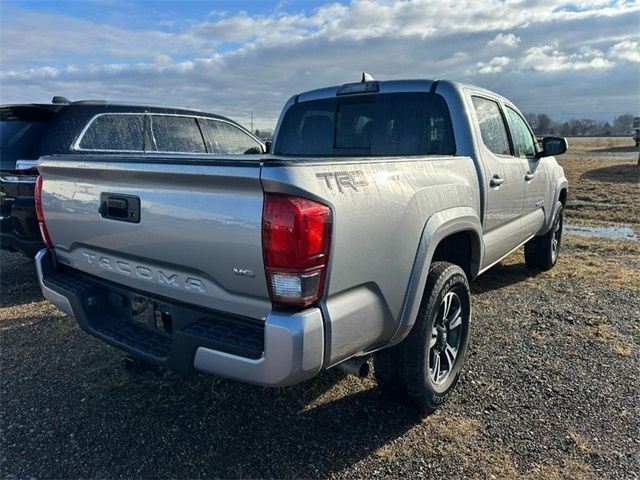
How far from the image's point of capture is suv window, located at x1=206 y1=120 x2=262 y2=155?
7.03m

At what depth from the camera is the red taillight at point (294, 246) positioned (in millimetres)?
1906

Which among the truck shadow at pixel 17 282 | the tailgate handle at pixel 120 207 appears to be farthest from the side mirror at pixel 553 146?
the truck shadow at pixel 17 282

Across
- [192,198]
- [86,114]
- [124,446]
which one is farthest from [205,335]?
[86,114]

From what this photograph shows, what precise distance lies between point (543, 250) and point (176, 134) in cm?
495

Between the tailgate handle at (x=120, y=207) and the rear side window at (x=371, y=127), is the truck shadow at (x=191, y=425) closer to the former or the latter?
the tailgate handle at (x=120, y=207)

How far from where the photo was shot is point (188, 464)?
254 centimetres

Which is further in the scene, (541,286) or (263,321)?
(541,286)

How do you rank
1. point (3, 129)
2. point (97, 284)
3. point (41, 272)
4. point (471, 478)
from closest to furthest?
point (471, 478)
point (97, 284)
point (41, 272)
point (3, 129)

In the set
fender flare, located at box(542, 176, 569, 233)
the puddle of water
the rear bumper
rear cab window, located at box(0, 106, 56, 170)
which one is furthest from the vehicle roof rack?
the puddle of water

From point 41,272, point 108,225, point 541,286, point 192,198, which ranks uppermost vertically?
point 192,198

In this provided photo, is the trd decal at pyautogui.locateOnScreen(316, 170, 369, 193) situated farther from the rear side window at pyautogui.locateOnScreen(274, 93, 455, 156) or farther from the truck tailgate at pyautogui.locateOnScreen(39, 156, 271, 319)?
the rear side window at pyautogui.locateOnScreen(274, 93, 455, 156)

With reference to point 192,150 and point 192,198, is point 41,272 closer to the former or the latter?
point 192,198

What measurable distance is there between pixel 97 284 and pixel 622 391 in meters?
3.42

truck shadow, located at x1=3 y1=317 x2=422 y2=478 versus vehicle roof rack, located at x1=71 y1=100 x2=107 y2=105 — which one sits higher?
vehicle roof rack, located at x1=71 y1=100 x2=107 y2=105
